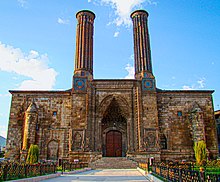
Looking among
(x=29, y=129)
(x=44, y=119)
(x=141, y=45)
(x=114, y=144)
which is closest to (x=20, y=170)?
(x=29, y=129)

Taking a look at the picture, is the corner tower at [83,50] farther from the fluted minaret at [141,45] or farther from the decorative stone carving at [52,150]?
the decorative stone carving at [52,150]

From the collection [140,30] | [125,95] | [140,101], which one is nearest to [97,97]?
[125,95]

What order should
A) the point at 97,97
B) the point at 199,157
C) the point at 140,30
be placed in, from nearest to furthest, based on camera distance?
the point at 199,157 < the point at 97,97 < the point at 140,30

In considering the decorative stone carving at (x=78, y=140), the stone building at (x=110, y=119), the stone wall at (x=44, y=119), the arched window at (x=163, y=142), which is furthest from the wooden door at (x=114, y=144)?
the stone wall at (x=44, y=119)

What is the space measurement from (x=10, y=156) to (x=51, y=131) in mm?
3885

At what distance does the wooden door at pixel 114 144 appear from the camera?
2153cm

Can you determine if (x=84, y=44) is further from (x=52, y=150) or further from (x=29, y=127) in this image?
(x=52, y=150)

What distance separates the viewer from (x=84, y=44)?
22609 mm

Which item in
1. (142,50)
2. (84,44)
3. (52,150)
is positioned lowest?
(52,150)

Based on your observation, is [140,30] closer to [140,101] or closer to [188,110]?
[140,101]

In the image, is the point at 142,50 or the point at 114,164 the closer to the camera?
the point at 114,164

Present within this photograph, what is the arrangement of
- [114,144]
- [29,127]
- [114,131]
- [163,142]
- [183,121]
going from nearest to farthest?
[29,127] → [163,142] → [183,121] → [114,144] → [114,131]

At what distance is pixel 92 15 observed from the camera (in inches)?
944

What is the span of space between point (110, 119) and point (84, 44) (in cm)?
747
